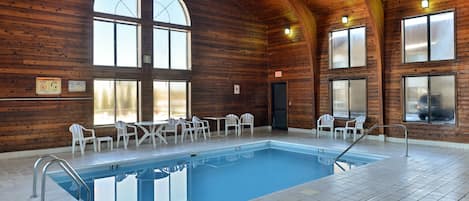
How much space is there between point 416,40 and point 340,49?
2155 millimetres

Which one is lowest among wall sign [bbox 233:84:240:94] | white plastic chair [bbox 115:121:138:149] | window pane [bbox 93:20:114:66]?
white plastic chair [bbox 115:121:138:149]

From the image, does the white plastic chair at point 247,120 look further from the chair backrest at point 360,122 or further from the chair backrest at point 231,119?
the chair backrest at point 360,122

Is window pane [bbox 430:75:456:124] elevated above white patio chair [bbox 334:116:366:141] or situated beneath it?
elevated above

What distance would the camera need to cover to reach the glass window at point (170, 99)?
949 cm

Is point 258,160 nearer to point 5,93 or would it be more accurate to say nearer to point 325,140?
point 325,140

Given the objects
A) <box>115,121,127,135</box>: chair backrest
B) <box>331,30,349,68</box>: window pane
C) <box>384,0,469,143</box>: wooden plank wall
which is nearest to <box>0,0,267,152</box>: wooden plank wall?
<box>115,121,127,135</box>: chair backrest

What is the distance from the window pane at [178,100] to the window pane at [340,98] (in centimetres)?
452

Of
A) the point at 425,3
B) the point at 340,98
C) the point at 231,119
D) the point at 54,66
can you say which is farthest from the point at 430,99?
the point at 54,66

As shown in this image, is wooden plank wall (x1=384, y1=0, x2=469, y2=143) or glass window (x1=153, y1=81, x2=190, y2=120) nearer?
wooden plank wall (x1=384, y1=0, x2=469, y2=143)

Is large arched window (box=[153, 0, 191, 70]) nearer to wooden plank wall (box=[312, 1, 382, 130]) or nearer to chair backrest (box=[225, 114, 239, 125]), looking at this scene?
chair backrest (box=[225, 114, 239, 125])

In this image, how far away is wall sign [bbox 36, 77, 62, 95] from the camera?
7.45 m

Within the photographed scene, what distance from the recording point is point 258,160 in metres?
7.80

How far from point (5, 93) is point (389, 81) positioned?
913 cm

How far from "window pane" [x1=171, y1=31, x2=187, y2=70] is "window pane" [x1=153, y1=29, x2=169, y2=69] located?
201 mm
